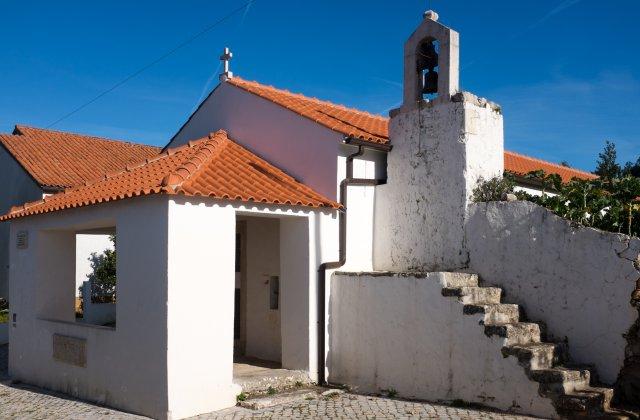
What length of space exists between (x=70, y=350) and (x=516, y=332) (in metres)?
6.85

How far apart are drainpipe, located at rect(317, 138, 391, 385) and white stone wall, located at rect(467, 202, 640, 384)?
198 centimetres

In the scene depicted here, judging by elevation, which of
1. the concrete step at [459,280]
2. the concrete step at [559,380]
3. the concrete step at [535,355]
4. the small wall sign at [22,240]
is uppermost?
the small wall sign at [22,240]

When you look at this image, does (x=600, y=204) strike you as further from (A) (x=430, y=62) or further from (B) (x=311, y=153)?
(B) (x=311, y=153)

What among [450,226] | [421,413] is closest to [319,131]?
[450,226]

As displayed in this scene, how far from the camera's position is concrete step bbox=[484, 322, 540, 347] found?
7879 mm

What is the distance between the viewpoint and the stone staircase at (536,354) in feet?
23.8

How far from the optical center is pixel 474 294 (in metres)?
8.50

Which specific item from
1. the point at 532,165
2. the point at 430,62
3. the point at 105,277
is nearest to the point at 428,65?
the point at 430,62

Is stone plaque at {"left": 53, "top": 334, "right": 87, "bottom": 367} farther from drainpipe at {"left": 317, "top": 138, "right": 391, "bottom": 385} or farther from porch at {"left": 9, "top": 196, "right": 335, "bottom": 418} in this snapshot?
drainpipe at {"left": 317, "top": 138, "right": 391, "bottom": 385}

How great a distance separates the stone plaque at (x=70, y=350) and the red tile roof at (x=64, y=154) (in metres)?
8.72

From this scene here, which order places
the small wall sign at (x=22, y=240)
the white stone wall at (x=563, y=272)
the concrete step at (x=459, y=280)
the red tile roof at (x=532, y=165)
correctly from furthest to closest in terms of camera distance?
the red tile roof at (x=532, y=165)
the small wall sign at (x=22, y=240)
the concrete step at (x=459, y=280)
the white stone wall at (x=563, y=272)

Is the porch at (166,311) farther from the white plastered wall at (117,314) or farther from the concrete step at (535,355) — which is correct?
→ the concrete step at (535,355)

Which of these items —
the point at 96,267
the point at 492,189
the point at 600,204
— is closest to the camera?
the point at 600,204

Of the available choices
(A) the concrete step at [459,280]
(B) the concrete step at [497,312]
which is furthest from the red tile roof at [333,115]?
(B) the concrete step at [497,312]
